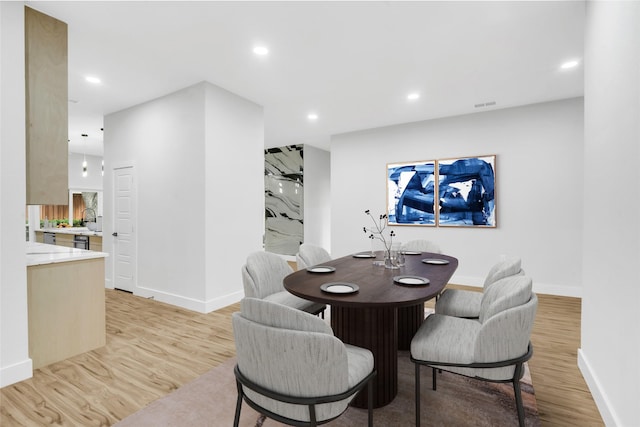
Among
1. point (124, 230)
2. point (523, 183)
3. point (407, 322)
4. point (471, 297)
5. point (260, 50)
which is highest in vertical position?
point (260, 50)

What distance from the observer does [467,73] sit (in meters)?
3.61

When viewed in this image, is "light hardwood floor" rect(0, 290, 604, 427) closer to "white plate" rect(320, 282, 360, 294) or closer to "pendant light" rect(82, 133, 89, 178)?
"white plate" rect(320, 282, 360, 294)

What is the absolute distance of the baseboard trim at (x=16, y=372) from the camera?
2221mm

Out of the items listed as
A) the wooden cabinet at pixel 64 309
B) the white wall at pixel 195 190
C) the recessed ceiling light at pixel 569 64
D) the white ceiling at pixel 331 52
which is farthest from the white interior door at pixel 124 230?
the recessed ceiling light at pixel 569 64

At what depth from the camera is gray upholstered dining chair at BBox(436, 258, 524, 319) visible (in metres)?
2.15

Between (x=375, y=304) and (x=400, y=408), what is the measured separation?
0.88m

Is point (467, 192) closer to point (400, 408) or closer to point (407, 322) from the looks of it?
point (407, 322)

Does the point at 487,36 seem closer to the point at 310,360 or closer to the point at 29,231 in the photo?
the point at 310,360

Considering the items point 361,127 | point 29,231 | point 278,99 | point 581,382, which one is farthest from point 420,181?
point 29,231

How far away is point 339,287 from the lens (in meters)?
Answer: 1.83

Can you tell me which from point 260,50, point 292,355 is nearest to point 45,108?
point 260,50

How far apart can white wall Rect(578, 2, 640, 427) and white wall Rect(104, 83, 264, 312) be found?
12.0 feet

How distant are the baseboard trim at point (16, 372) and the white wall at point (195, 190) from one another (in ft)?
5.32

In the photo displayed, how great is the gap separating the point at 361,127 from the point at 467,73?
248cm
